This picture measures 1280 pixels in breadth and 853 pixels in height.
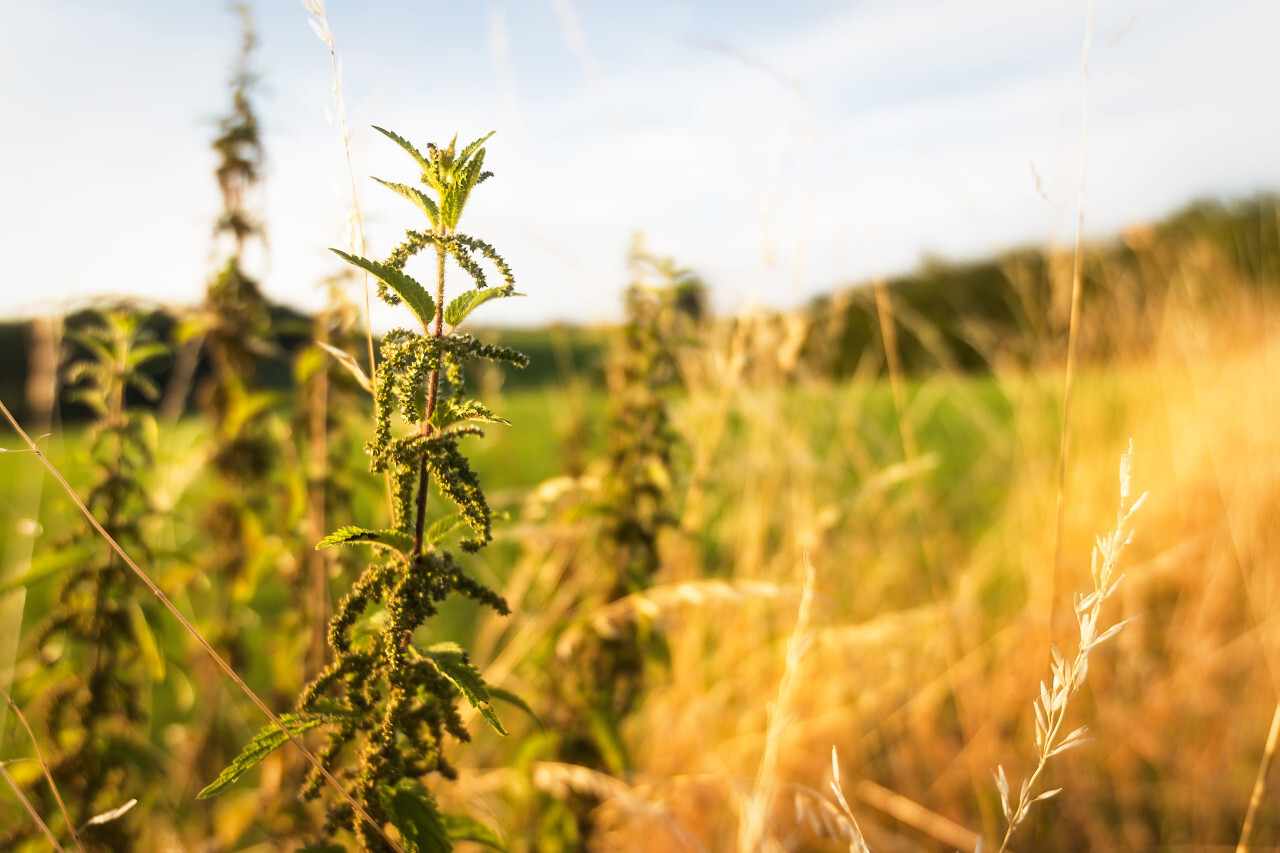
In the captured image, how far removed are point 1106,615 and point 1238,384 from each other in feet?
7.61

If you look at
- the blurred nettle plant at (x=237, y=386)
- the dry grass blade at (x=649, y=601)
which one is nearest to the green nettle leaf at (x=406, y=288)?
the dry grass blade at (x=649, y=601)

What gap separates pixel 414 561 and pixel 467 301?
0.23m

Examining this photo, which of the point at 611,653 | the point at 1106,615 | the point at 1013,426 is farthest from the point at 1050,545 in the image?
the point at 1013,426

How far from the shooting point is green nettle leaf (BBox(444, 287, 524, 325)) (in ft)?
2.12

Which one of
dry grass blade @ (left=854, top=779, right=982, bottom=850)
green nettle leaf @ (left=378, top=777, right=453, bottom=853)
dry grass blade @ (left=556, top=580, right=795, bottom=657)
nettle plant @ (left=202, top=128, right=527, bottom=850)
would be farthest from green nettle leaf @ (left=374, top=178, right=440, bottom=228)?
dry grass blade @ (left=854, top=779, right=982, bottom=850)

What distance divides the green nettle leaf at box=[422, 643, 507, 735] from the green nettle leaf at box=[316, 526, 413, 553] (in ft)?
0.33

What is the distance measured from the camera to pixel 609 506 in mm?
1375

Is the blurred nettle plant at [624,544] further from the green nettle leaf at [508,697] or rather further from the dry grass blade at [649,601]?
the green nettle leaf at [508,697]

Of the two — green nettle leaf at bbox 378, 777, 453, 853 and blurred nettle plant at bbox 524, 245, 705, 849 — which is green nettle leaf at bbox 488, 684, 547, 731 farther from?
blurred nettle plant at bbox 524, 245, 705, 849

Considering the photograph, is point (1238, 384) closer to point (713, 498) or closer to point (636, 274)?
point (713, 498)

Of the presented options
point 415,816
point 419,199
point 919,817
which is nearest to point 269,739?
point 415,816

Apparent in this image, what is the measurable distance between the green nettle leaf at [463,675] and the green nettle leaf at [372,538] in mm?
101

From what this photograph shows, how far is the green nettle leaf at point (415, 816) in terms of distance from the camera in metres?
0.67

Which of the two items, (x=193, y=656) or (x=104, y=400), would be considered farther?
(x=193, y=656)
